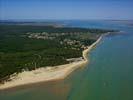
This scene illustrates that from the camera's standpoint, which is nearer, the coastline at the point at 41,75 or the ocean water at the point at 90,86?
the ocean water at the point at 90,86

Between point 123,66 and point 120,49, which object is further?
point 120,49

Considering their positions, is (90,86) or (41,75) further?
(41,75)

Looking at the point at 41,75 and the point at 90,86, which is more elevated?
the point at 41,75

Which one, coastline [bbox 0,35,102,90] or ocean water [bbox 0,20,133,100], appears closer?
ocean water [bbox 0,20,133,100]

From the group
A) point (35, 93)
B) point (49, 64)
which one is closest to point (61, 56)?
point (49, 64)

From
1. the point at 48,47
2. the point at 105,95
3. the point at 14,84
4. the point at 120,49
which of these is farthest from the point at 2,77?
the point at 120,49

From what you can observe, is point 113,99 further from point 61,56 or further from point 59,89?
point 61,56

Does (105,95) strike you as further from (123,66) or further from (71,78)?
(123,66)

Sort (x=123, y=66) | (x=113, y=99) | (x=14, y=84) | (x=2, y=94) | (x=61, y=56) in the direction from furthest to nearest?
(x=61, y=56), (x=123, y=66), (x=14, y=84), (x=2, y=94), (x=113, y=99)

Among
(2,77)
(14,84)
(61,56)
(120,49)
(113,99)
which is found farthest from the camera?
(120,49)
